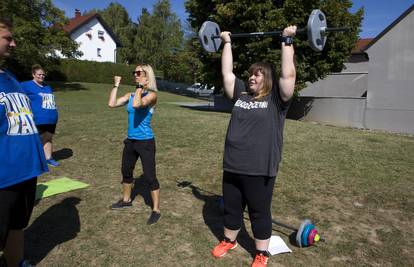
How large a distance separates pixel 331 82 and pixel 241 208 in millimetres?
20641

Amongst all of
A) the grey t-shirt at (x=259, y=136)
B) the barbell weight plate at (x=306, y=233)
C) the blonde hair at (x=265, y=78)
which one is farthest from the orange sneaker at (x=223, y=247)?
the blonde hair at (x=265, y=78)

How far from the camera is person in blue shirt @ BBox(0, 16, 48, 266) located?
2.68m

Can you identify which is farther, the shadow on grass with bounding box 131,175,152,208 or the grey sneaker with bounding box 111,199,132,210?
the shadow on grass with bounding box 131,175,152,208

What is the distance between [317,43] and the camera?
3.69 m

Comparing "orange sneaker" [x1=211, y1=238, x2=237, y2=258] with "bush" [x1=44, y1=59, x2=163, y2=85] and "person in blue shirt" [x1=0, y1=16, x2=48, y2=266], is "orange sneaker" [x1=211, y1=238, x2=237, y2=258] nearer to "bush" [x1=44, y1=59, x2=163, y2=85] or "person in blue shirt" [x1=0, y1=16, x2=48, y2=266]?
"person in blue shirt" [x1=0, y1=16, x2=48, y2=266]

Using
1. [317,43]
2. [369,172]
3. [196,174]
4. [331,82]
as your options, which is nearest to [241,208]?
[317,43]

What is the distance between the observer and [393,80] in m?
16.3

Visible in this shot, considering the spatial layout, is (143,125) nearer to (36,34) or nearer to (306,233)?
(306,233)

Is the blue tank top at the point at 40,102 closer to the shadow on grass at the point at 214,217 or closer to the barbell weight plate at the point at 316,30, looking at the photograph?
the shadow on grass at the point at 214,217

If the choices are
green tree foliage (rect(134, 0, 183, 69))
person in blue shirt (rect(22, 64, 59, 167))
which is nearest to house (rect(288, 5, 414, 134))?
person in blue shirt (rect(22, 64, 59, 167))

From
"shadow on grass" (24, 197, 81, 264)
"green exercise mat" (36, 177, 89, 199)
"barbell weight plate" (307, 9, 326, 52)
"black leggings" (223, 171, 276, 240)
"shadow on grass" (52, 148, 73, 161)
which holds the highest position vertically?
"barbell weight plate" (307, 9, 326, 52)

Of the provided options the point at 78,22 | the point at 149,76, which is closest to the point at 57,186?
the point at 149,76

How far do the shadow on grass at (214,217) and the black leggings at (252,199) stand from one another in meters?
0.48

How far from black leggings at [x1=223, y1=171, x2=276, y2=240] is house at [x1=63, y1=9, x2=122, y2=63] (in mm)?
46737
